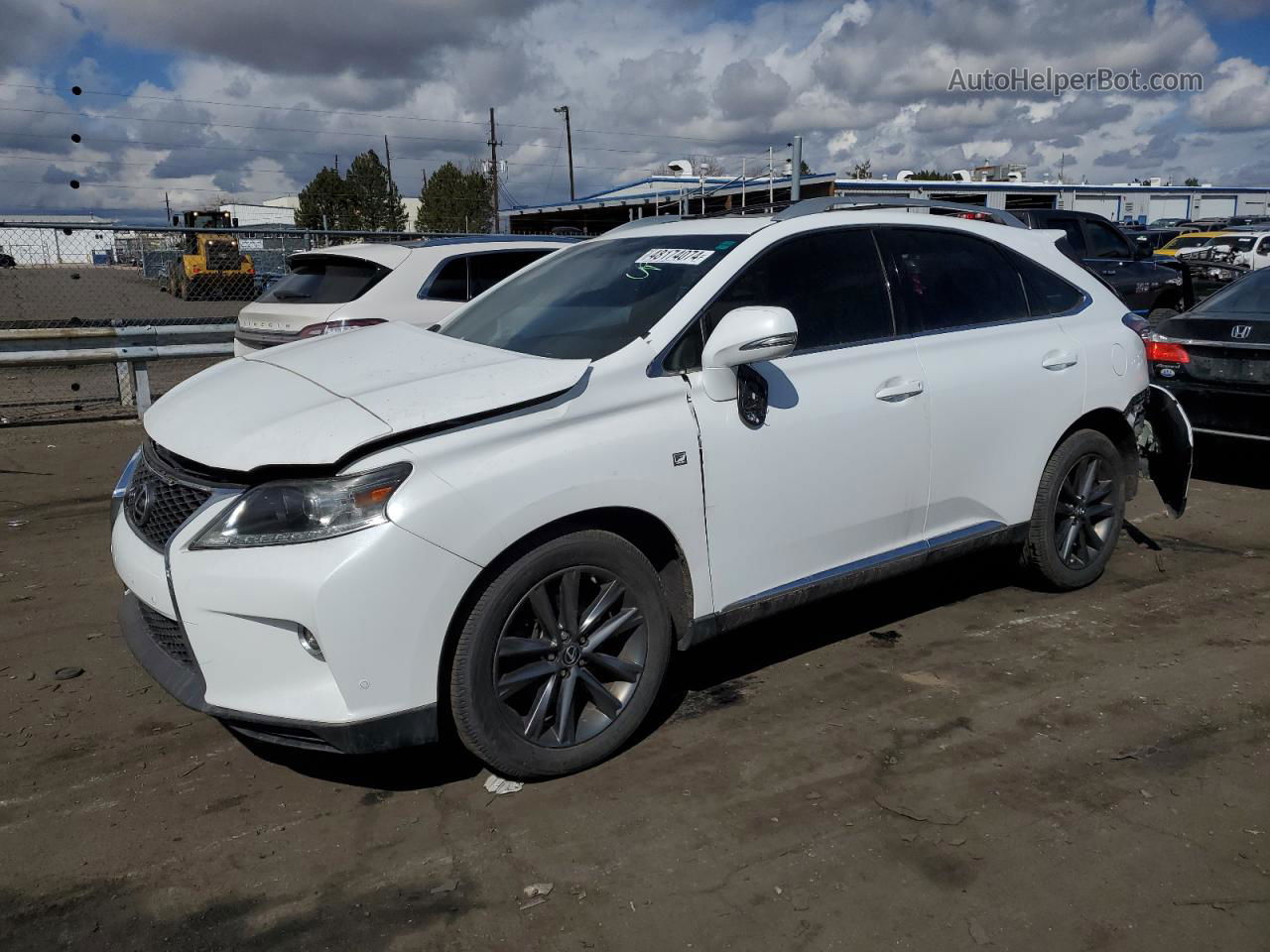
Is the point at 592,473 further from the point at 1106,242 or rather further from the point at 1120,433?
the point at 1106,242

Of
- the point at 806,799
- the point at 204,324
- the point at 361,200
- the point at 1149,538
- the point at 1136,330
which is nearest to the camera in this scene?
the point at 806,799

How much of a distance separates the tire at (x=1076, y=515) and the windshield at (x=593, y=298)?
197 cm

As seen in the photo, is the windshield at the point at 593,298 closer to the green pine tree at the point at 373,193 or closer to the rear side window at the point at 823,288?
the rear side window at the point at 823,288

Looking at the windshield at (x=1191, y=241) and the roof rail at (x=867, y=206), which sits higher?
the windshield at (x=1191, y=241)

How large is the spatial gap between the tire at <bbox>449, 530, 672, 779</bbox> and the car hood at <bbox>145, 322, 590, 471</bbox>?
52 centimetres

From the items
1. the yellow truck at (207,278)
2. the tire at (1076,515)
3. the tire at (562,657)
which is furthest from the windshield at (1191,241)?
the tire at (562,657)

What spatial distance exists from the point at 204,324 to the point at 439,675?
922 cm

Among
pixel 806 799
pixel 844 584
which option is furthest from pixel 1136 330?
pixel 806 799

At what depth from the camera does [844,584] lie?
399 centimetres

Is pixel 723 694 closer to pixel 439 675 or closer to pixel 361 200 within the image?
pixel 439 675

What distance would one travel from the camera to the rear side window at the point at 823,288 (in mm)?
3861

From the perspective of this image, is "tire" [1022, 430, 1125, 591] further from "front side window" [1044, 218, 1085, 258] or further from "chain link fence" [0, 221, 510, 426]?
"front side window" [1044, 218, 1085, 258]

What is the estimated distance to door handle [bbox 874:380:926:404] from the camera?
13.0 feet

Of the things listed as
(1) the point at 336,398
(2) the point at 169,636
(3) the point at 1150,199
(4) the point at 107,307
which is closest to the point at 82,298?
(4) the point at 107,307
